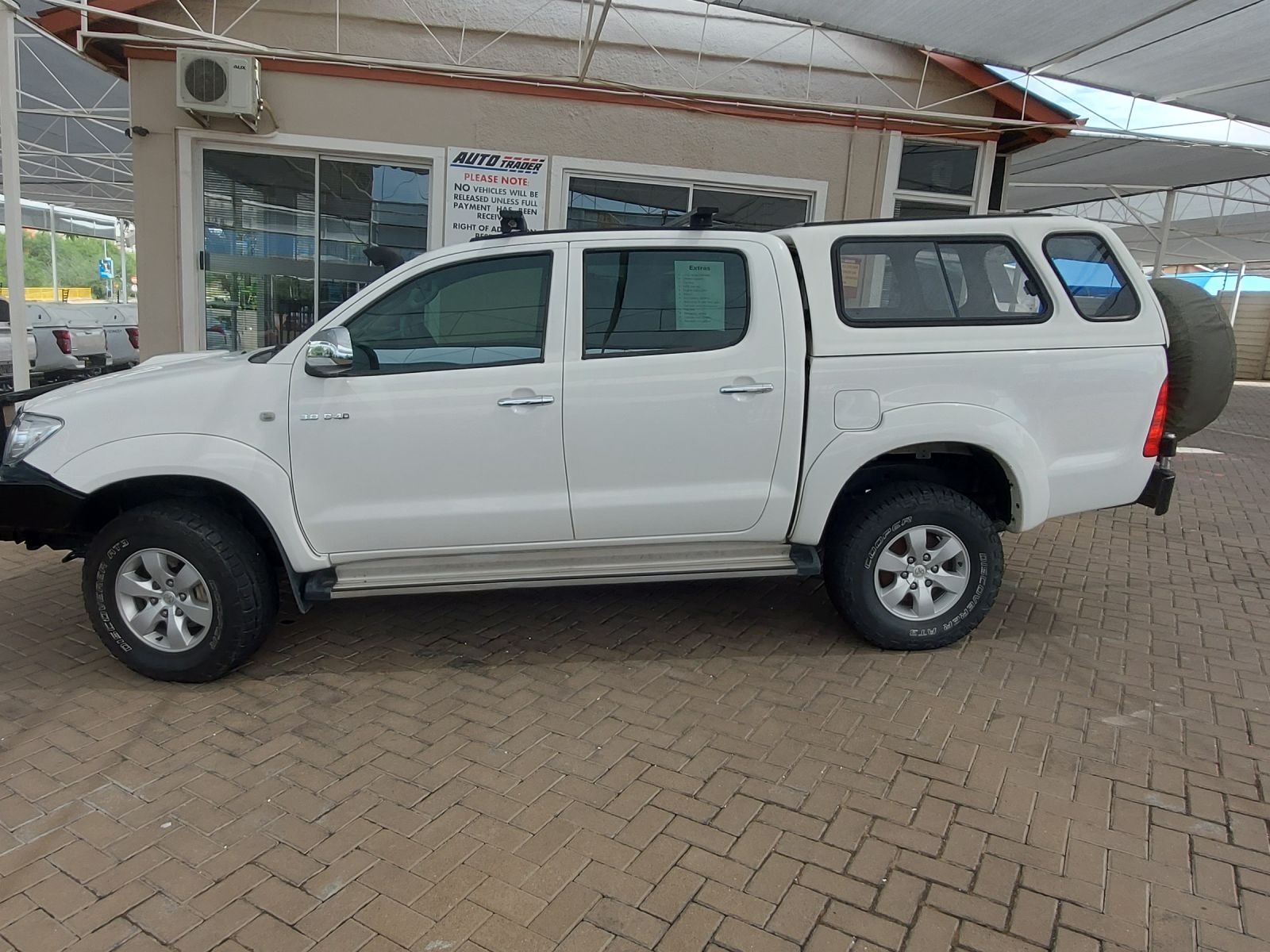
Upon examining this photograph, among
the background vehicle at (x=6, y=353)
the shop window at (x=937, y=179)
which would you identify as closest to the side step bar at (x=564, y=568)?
the shop window at (x=937, y=179)

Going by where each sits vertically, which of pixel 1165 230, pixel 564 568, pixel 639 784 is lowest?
pixel 639 784

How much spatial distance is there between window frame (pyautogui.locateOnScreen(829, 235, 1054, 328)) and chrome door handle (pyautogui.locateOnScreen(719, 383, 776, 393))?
513mm

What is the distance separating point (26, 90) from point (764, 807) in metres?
14.8

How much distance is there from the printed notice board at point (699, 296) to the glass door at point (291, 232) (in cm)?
479

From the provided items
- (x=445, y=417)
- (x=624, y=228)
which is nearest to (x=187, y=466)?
(x=445, y=417)

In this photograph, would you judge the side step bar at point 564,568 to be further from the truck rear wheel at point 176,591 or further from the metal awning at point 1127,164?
the metal awning at point 1127,164

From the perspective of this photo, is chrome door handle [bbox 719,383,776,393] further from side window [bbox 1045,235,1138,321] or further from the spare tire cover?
the spare tire cover

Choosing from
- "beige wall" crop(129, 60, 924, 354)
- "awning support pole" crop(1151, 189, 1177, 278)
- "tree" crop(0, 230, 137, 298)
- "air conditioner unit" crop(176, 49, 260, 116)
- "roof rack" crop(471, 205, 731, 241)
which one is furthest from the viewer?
"tree" crop(0, 230, 137, 298)

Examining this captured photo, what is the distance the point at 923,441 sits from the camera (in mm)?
3975

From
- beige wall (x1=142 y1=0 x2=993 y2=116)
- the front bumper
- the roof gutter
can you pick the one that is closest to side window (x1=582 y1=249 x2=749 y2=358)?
the front bumper

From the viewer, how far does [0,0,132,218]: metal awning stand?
10.7 metres

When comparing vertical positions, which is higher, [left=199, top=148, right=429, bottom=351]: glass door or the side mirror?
[left=199, top=148, right=429, bottom=351]: glass door

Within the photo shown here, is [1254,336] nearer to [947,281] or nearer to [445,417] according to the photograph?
[947,281]

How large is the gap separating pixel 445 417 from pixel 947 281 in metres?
2.47
